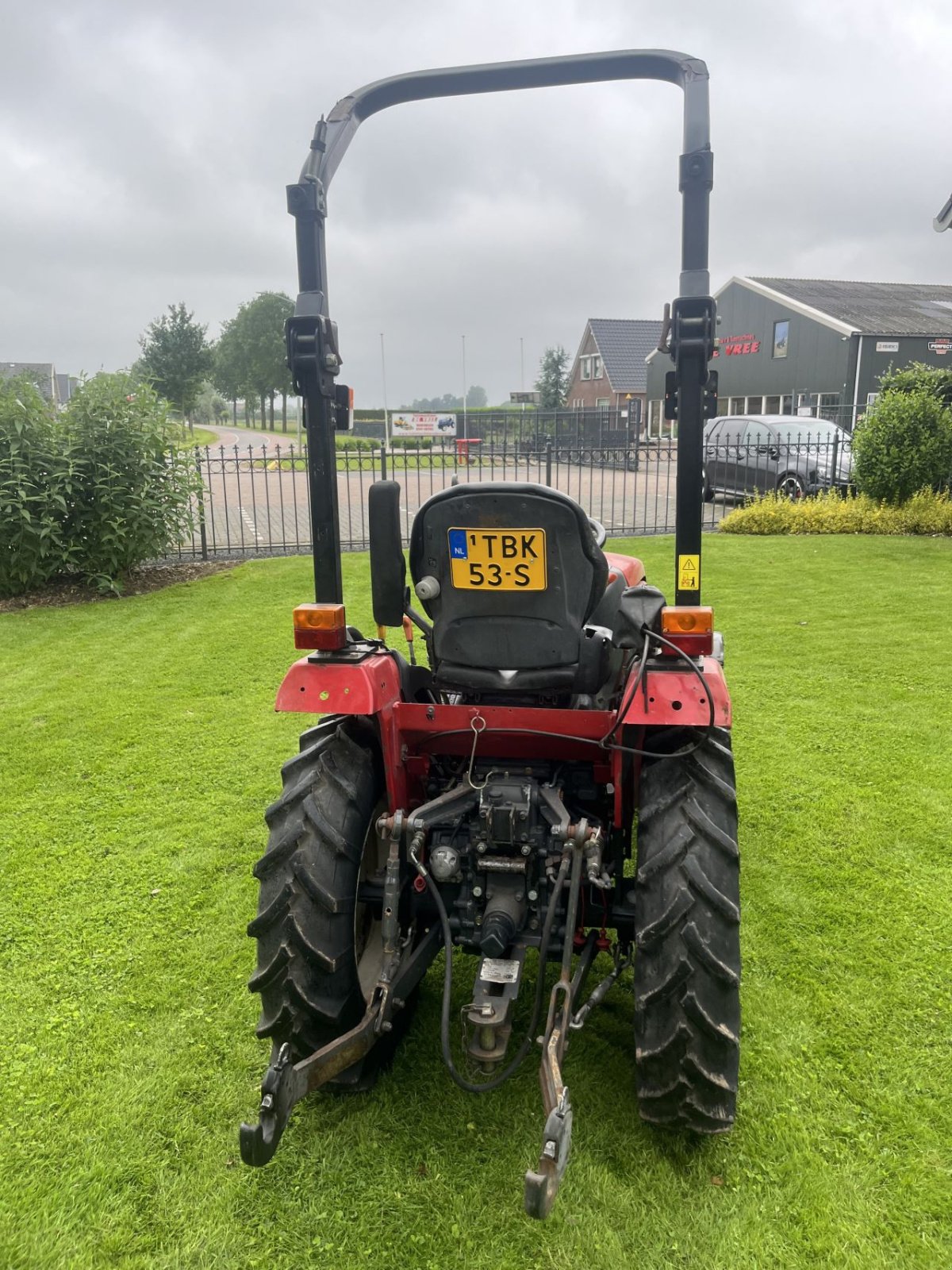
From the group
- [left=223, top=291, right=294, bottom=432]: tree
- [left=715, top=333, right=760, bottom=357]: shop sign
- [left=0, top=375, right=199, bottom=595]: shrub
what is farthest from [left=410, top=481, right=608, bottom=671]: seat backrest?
[left=223, top=291, right=294, bottom=432]: tree

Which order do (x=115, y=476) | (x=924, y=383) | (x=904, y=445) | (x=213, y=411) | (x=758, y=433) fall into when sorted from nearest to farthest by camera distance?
(x=115, y=476) → (x=904, y=445) → (x=924, y=383) → (x=758, y=433) → (x=213, y=411)

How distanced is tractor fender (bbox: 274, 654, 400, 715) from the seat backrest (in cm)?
21

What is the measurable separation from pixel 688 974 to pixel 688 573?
1.02m

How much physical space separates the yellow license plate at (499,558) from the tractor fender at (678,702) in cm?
39

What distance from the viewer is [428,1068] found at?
2.61 m

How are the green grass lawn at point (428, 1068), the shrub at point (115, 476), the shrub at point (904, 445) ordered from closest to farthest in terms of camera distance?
the green grass lawn at point (428, 1068)
the shrub at point (115, 476)
the shrub at point (904, 445)

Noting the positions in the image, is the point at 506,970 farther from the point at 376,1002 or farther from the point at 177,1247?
the point at 177,1247

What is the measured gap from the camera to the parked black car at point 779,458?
14.5m

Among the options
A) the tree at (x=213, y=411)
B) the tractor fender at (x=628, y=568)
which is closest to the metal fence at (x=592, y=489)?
the tractor fender at (x=628, y=568)

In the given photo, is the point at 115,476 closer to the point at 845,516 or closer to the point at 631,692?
the point at 631,692

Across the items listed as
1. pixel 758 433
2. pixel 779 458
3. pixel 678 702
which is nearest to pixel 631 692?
pixel 678 702

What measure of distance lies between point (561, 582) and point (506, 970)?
1006 millimetres

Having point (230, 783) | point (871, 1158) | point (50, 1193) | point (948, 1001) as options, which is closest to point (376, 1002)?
point (50, 1193)

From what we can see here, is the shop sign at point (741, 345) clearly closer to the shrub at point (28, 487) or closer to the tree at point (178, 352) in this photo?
the tree at point (178, 352)
